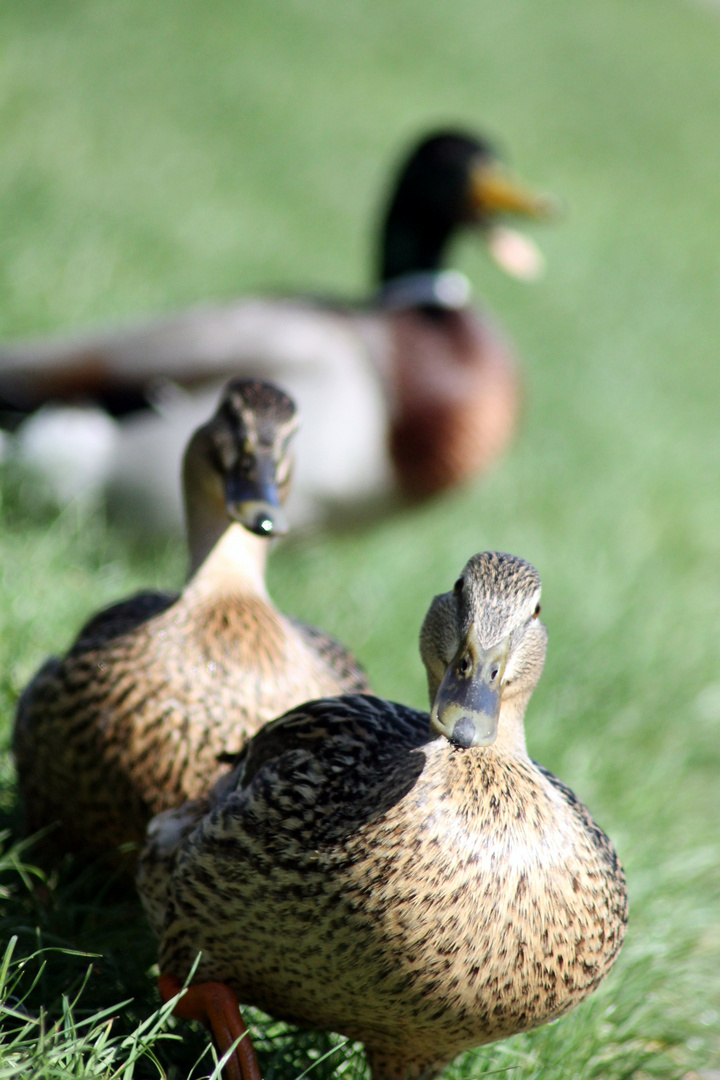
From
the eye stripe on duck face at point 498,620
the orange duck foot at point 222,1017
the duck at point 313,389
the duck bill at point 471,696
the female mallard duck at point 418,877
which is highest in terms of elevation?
the duck at point 313,389

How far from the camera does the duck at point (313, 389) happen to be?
4594 millimetres

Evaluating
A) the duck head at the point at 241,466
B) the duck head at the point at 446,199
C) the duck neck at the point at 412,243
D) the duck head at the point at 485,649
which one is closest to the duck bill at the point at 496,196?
the duck head at the point at 446,199

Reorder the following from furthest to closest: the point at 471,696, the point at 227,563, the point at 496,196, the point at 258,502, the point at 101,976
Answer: the point at 496,196
the point at 227,563
the point at 258,502
the point at 101,976
the point at 471,696

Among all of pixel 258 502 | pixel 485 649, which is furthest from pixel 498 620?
pixel 258 502

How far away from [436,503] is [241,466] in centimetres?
270

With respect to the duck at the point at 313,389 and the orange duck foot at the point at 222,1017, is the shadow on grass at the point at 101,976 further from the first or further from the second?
the duck at the point at 313,389

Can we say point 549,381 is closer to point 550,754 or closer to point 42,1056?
point 550,754

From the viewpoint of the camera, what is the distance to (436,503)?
5.17m

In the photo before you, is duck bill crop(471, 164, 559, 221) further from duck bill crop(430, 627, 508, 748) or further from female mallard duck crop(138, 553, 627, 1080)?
duck bill crop(430, 627, 508, 748)

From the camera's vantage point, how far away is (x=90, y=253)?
249 inches

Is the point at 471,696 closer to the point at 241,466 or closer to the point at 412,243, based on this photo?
the point at 241,466

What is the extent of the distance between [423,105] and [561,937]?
14.7m

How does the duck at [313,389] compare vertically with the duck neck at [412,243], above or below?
below

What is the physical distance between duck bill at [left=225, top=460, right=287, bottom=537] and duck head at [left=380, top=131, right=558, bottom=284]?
3.29 m
